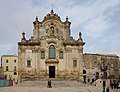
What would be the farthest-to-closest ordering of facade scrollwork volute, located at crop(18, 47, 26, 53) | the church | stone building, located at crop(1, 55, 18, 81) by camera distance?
stone building, located at crop(1, 55, 18, 81), facade scrollwork volute, located at crop(18, 47, 26, 53), the church

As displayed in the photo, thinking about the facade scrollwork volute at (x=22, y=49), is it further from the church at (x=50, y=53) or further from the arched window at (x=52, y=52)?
the arched window at (x=52, y=52)

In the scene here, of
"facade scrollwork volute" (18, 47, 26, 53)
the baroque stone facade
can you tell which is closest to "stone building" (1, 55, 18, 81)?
"facade scrollwork volute" (18, 47, 26, 53)

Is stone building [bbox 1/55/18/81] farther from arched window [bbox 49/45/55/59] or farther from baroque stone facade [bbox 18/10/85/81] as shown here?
arched window [bbox 49/45/55/59]

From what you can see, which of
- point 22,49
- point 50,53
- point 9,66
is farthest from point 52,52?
point 9,66

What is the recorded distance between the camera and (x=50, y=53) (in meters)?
53.5

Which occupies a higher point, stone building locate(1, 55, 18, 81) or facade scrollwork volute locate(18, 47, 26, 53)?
facade scrollwork volute locate(18, 47, 26, 53)

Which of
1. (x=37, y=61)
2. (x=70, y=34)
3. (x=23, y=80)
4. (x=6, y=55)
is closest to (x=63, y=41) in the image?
(x=70, y=34)

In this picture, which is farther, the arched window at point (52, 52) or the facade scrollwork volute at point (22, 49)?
the arched window at point (52, 52)

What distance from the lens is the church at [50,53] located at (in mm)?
52781

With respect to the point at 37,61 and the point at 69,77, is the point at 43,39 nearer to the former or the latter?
the point at 37,61

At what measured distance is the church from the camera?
52781mm

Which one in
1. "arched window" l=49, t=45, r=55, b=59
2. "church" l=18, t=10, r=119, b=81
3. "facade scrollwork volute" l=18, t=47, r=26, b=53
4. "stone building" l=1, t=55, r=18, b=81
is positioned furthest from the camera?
"stone building" l=1, t=55, r=18, b=81

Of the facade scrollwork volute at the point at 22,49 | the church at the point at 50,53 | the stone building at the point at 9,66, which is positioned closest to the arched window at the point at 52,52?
the church at the point at 50,53

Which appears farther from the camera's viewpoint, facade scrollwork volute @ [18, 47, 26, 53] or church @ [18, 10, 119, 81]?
facade scrollwork volute @ [18, 47, 26, 53]
